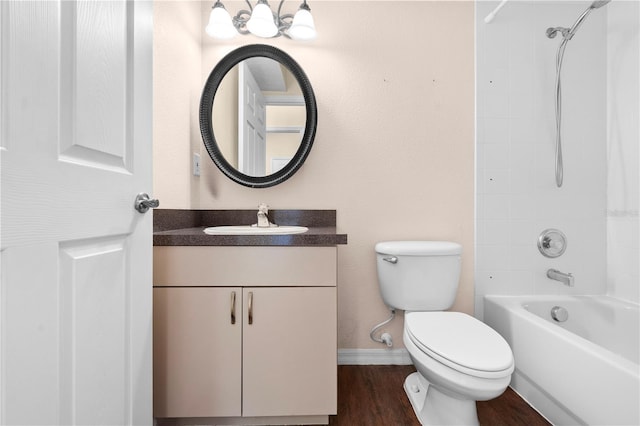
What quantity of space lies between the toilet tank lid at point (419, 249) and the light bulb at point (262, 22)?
120 centimetres

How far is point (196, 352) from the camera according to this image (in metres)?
1.25

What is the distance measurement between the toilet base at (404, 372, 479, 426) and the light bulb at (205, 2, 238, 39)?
1884 mm

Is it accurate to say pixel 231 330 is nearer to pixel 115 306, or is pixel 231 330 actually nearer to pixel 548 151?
pixel 115 306

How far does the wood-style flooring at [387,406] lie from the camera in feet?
4.56

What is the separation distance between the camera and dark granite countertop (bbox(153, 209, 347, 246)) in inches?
48.9

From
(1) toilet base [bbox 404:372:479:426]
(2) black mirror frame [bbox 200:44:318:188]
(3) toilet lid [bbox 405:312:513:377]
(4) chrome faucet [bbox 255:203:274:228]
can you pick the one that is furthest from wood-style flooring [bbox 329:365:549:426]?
(2) black mirror frame [bbox 200:44:318:188]

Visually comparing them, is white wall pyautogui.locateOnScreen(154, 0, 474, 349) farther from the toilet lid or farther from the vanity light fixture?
the toilet lid

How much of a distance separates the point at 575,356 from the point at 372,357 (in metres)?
0.94

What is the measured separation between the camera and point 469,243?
187 centimetres

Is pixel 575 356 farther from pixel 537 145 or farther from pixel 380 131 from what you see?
pixel 380 131

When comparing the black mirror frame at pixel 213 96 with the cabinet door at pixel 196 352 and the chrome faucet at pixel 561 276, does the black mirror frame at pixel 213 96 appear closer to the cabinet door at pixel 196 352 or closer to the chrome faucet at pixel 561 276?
the cabinet door at pixel 196 352

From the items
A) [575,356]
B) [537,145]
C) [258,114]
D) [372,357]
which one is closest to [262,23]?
[258,114]

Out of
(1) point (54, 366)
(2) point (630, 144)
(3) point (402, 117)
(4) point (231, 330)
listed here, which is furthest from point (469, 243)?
(1) point (54, 366)

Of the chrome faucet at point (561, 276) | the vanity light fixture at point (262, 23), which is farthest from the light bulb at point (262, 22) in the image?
the chrome faucet at point (561, 276)
